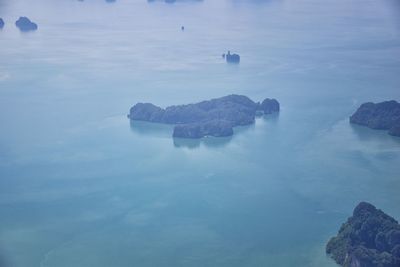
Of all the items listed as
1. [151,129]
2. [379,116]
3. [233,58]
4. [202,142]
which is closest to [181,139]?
[202,142]

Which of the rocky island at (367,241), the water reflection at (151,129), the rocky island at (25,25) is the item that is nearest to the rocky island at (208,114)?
the water reflection at (151,129)

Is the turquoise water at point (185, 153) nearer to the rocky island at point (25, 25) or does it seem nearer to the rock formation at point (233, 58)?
the rock formation at point (233, 58)

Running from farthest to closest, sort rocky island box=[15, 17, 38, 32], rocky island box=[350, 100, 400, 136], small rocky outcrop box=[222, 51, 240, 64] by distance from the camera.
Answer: rocky island box=[15, 17, 38, 32] < small rocky outcrop box=[222, 51, 240, 64] < rocky island box=[350, 100, 400, 136]

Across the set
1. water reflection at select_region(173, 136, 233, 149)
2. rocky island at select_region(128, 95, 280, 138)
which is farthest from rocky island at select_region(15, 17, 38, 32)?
water reflection at select_region(173, 136, 233, 149)

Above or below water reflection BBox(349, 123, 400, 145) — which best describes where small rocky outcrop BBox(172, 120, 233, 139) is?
above

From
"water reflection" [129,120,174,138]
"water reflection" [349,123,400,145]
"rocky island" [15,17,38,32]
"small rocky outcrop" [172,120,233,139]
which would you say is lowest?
"water reflection" [129,120,174,138]

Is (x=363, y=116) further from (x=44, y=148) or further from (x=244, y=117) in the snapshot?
(x=44, y=148)

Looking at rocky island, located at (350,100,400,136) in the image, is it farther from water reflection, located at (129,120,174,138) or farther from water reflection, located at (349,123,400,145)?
water reflection, located at (129,120,174,138)
